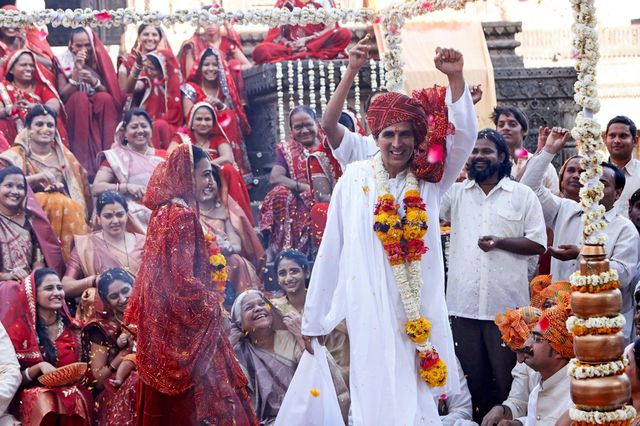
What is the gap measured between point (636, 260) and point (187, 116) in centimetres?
382

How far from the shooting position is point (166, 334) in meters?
6.09

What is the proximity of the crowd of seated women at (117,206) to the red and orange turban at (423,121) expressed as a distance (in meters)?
1.52

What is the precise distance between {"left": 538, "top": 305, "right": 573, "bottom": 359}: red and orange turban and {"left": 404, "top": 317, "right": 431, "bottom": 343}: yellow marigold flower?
19.4 inches

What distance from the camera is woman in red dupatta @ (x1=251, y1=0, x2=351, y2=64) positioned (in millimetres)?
9703

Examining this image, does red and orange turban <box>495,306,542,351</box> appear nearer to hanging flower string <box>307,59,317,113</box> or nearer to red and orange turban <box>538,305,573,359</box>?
red and orange turban <box>538,305,573,359</box>

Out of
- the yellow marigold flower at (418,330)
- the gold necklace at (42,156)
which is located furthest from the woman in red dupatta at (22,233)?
the yellow marigold flower at (418,330)

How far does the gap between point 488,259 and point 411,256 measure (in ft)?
3.66

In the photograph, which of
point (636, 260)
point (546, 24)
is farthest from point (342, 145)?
point (546, 24)

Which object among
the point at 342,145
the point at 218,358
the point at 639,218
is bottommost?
the point at 218,358

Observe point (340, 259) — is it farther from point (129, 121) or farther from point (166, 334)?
point (129, 121)

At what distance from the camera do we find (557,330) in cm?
537

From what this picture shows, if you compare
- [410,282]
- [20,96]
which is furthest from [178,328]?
[20,96]

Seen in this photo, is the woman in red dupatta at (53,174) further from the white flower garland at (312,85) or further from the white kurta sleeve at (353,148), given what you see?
the white kurta sleeve at (353,148)

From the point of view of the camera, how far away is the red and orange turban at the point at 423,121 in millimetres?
5574
